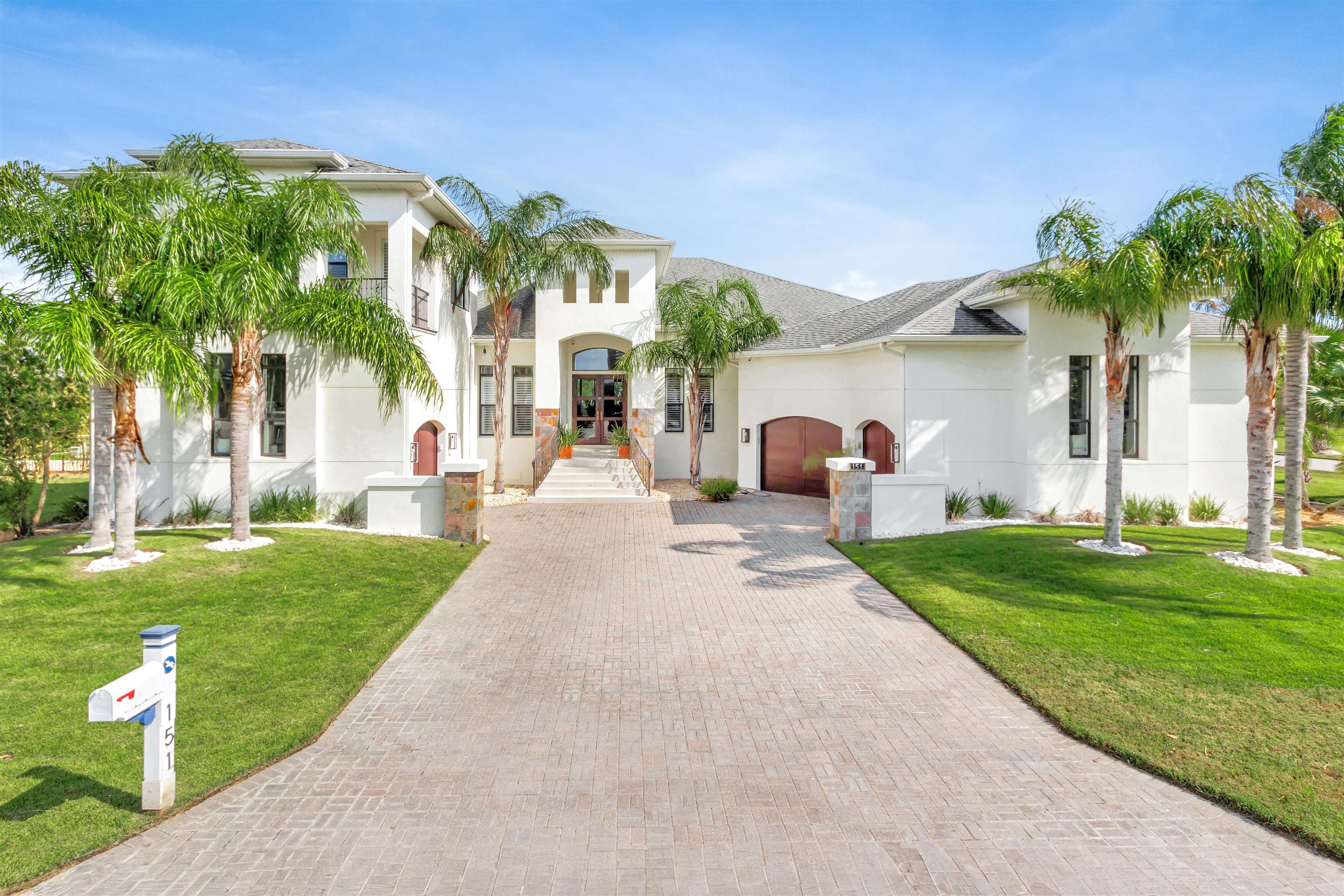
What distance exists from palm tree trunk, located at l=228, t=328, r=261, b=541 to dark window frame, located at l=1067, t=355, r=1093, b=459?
16.4 metres

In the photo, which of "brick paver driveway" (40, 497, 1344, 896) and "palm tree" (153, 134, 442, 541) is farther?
"palm tree" (153, 134, 442, 541)

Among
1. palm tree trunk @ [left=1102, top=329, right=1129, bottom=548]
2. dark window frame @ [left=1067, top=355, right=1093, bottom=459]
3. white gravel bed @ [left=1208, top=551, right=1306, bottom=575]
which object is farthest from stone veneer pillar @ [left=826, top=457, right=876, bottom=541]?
dark window frame @ [left=1067, top=355, right=1093, bottom=459]

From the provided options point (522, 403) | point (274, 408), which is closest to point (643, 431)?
point (522, 403)

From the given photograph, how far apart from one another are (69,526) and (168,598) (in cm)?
953

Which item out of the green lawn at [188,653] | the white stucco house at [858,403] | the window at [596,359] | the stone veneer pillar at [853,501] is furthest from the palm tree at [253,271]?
the window at [596,359]

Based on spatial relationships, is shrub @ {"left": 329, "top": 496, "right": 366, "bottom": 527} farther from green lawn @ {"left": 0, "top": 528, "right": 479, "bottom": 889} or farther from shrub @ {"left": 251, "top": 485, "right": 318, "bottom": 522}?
green lawn @ {"left": 0, "top": 528, "right": 479, "bottom": 889}

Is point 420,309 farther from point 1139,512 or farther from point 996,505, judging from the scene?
point 1139,512

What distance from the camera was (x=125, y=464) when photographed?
10383 mm

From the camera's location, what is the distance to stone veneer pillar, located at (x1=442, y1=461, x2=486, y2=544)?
42.2 ft

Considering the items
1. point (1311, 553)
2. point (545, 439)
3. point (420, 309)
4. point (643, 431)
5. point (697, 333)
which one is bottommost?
point (1311, 553)

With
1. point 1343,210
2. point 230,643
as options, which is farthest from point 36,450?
point 1343,210

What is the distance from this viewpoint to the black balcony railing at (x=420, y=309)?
1642cm

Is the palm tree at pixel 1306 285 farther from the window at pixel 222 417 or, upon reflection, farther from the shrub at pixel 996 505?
the window at pixel 222 417

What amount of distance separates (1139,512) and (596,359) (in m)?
15.6
